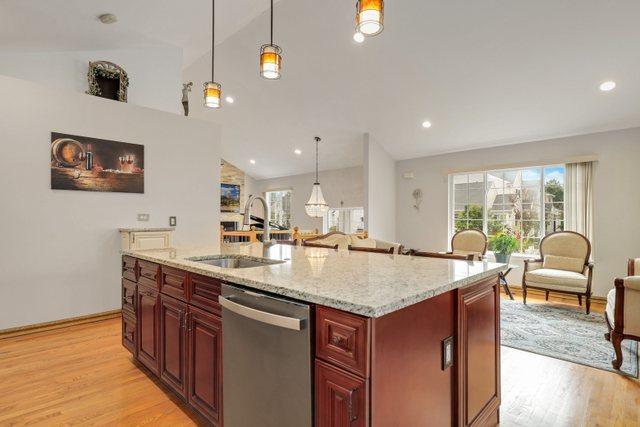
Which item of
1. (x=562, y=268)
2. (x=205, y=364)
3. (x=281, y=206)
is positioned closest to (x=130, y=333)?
(x=205, y=364)

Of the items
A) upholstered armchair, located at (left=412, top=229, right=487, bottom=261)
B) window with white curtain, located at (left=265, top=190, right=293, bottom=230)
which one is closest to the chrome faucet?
upholstered armchair, located at (left=412, top=229, right=487, bottom=261)

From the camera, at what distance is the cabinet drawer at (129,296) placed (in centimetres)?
247

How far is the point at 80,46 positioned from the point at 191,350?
394 centimetres

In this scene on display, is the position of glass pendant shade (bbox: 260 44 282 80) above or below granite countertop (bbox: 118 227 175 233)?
above

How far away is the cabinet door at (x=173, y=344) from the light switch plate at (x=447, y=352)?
1.36m

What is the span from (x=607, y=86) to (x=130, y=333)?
5.67 m

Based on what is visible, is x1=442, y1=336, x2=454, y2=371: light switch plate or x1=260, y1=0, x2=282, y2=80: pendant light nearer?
x1=442, y1=336, x2=454, y2=371: light switch plate

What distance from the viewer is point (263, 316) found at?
127 cm

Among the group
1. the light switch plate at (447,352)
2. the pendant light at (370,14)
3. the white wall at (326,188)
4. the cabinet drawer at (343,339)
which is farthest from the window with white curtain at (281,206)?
the cabinet drawer at (343,339)

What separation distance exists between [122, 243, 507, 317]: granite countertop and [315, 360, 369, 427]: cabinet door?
22cm

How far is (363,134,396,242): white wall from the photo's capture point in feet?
20.7

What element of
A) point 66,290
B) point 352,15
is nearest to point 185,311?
point 66,290

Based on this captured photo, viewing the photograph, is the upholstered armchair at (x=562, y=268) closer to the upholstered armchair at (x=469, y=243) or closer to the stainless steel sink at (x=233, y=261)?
the upholstered armchair at (x=469, y=243)

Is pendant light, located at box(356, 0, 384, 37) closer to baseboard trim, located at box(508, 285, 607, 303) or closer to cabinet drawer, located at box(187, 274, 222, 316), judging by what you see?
cabinet drawer, located at box(187, 274, 222, 316)
